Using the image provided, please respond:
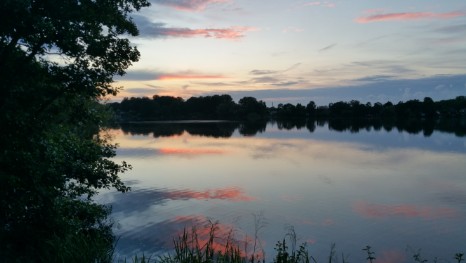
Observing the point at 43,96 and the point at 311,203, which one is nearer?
the point at 43,96

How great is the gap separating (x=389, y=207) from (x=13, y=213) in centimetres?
2517

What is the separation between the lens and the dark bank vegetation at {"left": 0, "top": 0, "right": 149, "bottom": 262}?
12.8m

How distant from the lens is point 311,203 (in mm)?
31078

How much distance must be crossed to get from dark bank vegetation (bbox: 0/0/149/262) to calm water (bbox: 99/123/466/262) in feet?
20.2

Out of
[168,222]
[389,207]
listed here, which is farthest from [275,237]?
[389,207]

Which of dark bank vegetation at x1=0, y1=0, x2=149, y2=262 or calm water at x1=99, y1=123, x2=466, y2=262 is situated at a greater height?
dark bank vegetation at x1=0, y1=0, x2=149, y2=262

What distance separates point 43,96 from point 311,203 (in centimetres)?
2237

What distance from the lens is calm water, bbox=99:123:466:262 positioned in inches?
872

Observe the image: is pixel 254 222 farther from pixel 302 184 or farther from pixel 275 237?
pixel 302 184

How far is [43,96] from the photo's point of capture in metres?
14.0

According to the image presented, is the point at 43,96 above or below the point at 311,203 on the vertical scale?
above

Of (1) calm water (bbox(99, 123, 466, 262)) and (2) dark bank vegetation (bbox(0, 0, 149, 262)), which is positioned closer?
(2) dark bank vegetation (bbox(0, 0, 149, 262))

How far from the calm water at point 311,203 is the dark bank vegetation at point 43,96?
615cm

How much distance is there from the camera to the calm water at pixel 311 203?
22141 millimetres
